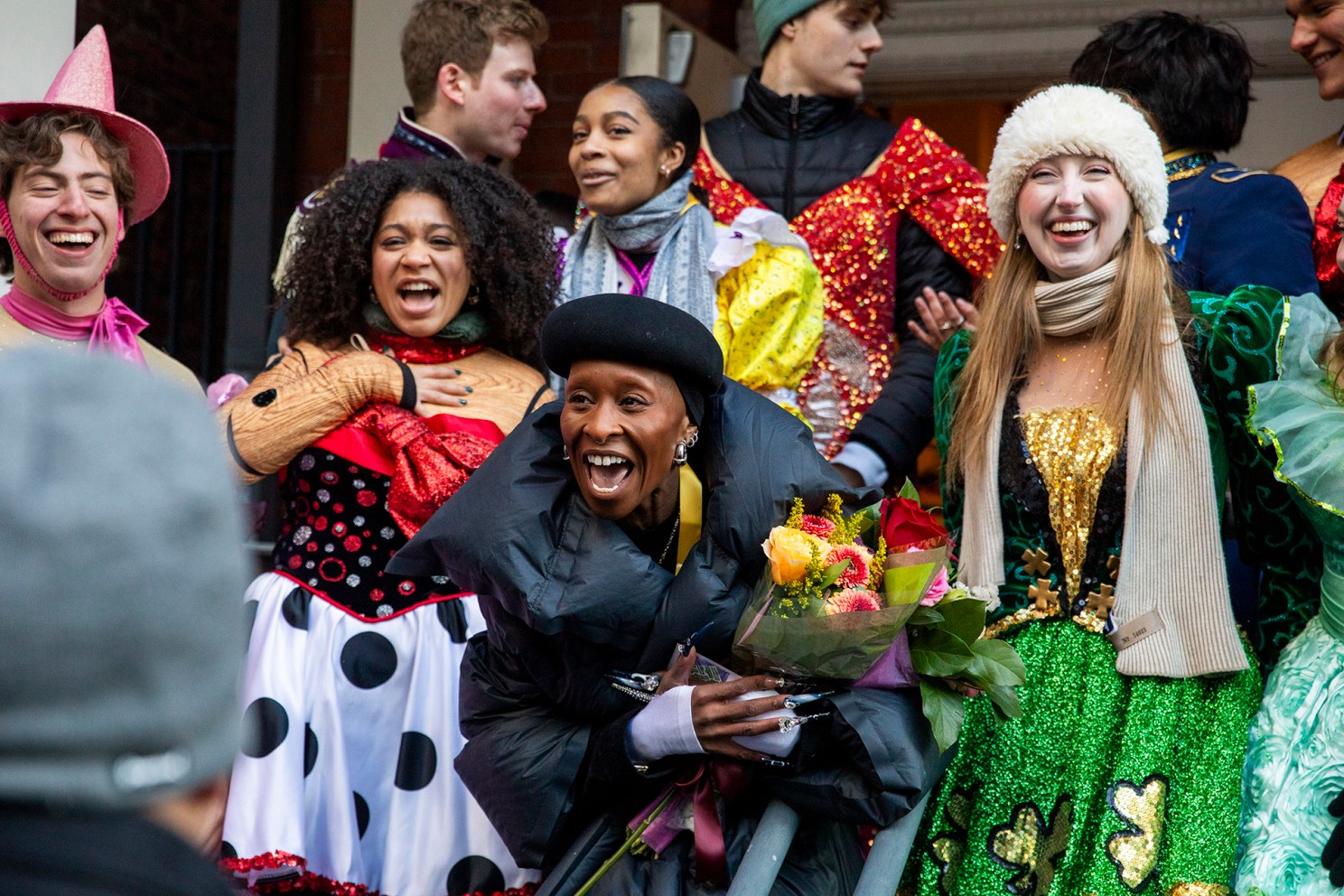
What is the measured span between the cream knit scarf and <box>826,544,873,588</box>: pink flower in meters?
0.58

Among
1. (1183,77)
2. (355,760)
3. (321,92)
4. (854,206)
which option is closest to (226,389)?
(355,760)

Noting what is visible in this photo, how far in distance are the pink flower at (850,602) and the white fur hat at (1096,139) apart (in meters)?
1.19

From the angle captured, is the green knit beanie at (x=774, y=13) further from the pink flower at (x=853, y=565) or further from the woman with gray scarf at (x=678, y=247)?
the pink flower at (x=853, y=565)

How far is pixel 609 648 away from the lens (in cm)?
281

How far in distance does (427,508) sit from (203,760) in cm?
238

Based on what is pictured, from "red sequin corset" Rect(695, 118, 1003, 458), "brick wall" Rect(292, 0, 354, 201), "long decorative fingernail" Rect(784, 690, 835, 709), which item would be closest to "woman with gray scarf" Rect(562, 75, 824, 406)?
"red sequin corset" Rect(695, 118, 1003, 458)

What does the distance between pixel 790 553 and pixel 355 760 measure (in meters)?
1.37

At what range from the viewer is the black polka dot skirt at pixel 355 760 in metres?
3.33

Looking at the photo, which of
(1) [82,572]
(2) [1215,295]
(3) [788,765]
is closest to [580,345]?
(3) [788,765]

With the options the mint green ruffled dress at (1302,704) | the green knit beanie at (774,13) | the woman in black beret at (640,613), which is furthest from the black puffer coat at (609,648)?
the green knit beanie at (774,13)

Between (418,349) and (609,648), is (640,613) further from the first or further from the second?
(418,349)

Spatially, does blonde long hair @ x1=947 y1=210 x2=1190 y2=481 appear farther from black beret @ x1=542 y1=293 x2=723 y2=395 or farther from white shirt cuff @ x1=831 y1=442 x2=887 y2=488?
black beret @ x1=542 y1=293 x2=723 y2=395

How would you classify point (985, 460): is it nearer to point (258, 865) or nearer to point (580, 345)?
point (580, 345)

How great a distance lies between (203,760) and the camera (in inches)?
44.0
